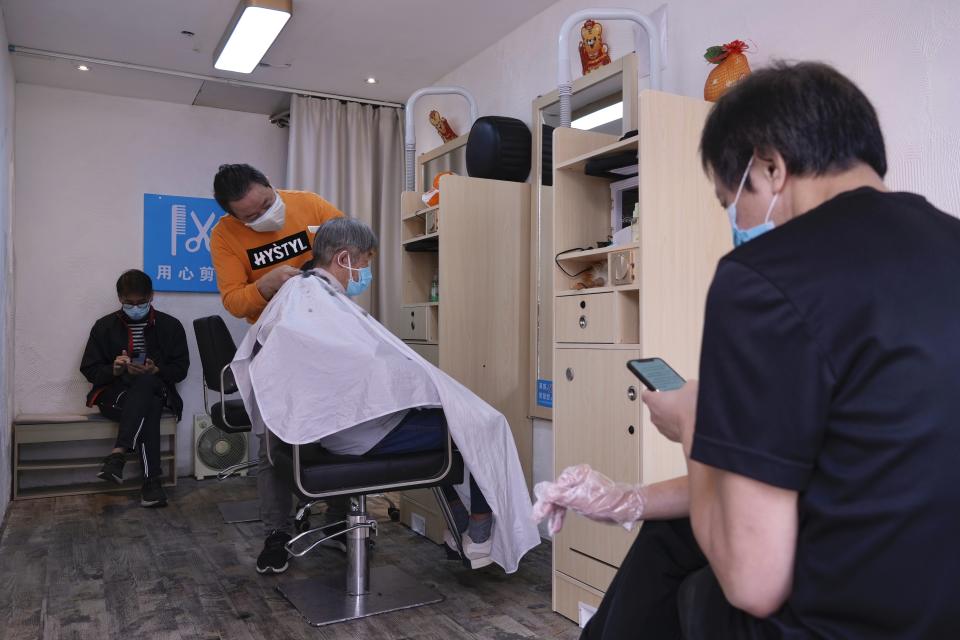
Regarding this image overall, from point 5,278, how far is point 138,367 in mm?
810

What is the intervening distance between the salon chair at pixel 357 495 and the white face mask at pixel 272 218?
3.50 ft

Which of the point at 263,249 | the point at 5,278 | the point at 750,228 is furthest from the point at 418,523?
the point at 750,228

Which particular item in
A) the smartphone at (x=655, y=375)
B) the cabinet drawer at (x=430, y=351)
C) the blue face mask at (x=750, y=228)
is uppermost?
the blue face mask at (x=750, y=228)

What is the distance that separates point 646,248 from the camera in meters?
2.15

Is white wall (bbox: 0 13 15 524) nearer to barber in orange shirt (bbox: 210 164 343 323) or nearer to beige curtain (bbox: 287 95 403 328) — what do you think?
barber in orange shirt (bbox: 210 164 343 323)

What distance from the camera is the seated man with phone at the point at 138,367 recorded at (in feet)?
13.3

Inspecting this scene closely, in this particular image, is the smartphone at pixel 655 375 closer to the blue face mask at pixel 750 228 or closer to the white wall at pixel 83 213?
the blue face mask at pixel 750 228

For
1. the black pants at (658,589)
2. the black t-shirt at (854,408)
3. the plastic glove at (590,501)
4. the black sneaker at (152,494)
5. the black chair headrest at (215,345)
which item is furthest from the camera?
the black sneaker at (152,494)

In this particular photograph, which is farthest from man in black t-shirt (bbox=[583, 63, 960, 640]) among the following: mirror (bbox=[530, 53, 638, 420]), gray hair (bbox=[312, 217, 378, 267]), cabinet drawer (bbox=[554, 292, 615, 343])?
mirror (bbox=[530, 53, 638, 420])

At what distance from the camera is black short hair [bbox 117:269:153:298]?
428 centimetres

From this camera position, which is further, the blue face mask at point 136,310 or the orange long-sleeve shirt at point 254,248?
the blue face mask at point 136,310

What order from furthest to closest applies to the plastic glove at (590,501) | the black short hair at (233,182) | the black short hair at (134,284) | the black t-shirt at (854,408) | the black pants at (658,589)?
the black short hair at (134,284)
the black short hair at (233,182)
the plastic glove at (590,501)
the black pants at (658,589)
the black t-shirt at (854,408)

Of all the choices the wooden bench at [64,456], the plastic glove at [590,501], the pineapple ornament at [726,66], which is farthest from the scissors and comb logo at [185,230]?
the plastic glove at [590,501]

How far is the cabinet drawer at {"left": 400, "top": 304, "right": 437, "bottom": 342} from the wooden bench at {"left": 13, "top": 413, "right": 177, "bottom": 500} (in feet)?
5.52
